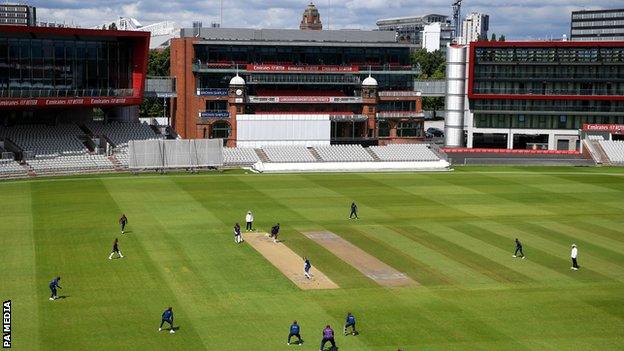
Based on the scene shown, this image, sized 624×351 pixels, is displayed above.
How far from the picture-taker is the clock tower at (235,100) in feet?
357

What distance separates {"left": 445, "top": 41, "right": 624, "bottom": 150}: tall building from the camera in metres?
114

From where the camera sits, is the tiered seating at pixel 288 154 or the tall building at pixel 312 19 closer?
the tiered seating at pixel 288 154

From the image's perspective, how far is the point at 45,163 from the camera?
89.0 meters

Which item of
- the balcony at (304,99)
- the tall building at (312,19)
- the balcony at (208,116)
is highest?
the tall building at (312,19)

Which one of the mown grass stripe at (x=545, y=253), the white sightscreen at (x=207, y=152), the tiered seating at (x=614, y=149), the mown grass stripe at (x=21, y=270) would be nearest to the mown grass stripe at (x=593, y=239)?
the mown grass stripe at (x=545, y=253)

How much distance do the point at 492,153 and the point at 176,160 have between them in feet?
131

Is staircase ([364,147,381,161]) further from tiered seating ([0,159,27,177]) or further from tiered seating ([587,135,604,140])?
tiered seating ([0,159,27,177])

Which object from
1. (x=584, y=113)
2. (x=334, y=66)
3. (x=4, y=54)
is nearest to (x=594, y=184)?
(x=584, y=113)

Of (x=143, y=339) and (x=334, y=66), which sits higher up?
(x=334, y=66)

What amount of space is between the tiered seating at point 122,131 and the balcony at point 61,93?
4735mm

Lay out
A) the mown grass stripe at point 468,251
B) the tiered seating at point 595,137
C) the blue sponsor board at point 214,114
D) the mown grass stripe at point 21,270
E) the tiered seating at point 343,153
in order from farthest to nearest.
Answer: the tiered seating at point 595,137, the blue sponsor board at point 214,114, the tiered seating at point 343,153, the mown grass stripe at point 468,251, the mown grass stripe at point 21,270

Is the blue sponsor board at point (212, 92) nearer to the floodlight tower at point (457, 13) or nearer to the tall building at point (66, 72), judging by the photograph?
the tall building at point (66, 72)

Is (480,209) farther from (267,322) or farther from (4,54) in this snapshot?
(4,54)

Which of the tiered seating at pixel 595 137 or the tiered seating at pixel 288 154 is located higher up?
the tiered seating at pixel 595 137
